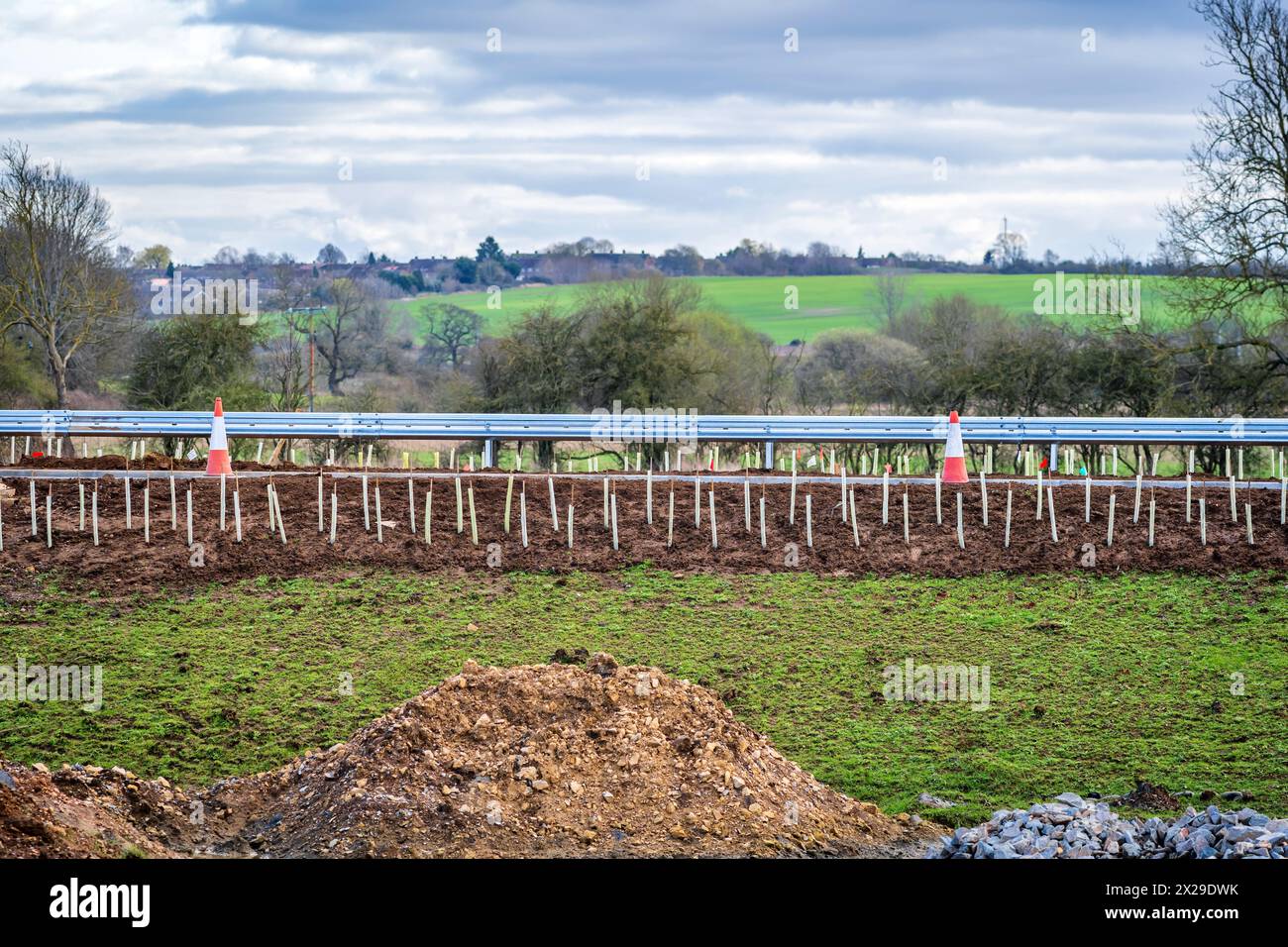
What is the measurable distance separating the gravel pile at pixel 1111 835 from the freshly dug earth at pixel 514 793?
54 centimetres

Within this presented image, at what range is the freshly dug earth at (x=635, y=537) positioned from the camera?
16984 mm

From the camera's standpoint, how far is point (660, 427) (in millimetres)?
25375

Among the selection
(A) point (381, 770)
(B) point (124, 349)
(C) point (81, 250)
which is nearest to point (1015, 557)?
(A) point (381, 770)

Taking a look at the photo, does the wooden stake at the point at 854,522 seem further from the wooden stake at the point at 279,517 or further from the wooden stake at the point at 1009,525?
the wooden stake at the point at 279,517

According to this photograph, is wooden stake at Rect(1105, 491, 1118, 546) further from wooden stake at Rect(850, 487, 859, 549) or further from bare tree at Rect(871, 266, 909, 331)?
bare tree at Rect(871, 266, 909, 331)

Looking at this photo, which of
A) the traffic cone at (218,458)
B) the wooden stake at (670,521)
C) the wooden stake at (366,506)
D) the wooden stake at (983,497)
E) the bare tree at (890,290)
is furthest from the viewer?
the bare tree at (890,290)

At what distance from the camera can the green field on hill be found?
203 feet

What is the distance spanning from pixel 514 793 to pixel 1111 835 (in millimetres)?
3769

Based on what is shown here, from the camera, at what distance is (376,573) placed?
16.9 meters

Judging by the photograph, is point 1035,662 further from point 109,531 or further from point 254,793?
point 109,531

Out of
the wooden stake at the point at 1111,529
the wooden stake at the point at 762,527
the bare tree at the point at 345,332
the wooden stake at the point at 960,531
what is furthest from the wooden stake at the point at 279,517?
the bare tree at the point at 345,332

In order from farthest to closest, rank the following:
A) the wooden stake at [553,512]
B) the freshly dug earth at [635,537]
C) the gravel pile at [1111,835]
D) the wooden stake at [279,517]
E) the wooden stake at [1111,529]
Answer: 1. the wooden stake at [553,512]
2. the wooden stake at [279,517]
3. the wooden stake at [1111,529]
4. the freshly dug earth at [635,537]
5. the gravel pile at [1111,835]

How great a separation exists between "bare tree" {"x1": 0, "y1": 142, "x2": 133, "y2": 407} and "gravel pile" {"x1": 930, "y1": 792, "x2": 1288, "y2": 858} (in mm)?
29489

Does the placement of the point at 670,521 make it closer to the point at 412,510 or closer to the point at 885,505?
the point at 885,505
